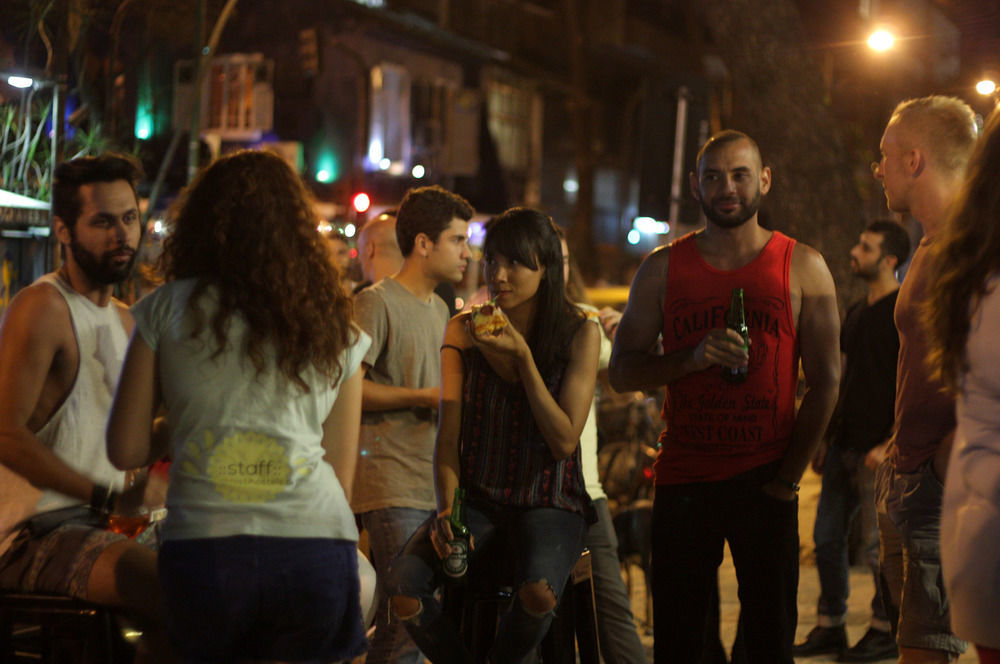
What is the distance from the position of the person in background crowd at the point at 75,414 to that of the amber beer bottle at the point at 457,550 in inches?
39.7

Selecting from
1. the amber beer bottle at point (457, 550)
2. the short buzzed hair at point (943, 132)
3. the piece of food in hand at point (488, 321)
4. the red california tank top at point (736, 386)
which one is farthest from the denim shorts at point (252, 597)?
the short buzzed hair at point (943, 132)

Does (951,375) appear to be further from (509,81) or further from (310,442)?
(509,81)

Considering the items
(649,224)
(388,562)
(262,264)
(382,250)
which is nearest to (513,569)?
(388,562)

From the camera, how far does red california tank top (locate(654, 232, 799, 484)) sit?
12.6ft

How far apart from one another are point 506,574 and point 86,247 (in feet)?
6.04

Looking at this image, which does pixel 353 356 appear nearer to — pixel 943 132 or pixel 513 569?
pixel 513 569

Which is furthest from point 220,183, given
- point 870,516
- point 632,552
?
point 870,516

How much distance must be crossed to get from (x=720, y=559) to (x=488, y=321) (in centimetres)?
122

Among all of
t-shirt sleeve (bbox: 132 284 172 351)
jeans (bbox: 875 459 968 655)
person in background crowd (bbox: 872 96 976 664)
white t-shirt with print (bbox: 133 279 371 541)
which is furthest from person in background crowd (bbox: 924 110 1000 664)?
t-shirt sleeve (bbox: 132 284 172 351)

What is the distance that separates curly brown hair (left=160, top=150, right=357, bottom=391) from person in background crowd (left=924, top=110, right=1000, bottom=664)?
1.50 meters

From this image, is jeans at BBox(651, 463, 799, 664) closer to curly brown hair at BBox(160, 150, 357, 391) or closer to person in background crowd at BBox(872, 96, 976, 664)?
person in background crowd at BBox(872, 96, 976, 664)

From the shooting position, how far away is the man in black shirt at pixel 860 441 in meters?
6.11

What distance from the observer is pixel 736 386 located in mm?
3842

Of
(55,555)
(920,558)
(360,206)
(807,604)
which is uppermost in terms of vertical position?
(360,206)
